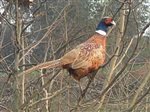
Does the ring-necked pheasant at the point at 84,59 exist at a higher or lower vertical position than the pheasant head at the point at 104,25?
lower

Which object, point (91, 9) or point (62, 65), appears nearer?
point (62, 65)

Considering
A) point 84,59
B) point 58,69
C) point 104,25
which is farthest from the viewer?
point 58,69

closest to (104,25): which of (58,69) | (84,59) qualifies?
(84,59)

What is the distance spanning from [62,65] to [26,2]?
715 millimetres

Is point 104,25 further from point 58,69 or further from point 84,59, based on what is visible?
point 58,69

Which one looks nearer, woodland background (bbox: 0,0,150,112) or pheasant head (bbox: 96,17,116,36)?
woodland background (bbox: 0,0,150,112)

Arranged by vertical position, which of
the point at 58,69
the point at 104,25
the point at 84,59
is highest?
the point at 104,25

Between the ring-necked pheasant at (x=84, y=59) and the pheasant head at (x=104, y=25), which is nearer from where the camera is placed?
the ring-necked pheasant at (x=84, y=59)

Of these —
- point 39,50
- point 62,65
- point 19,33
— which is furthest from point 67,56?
point 39,50

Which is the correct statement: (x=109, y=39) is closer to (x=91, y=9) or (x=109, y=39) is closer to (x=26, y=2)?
(x=26, y=2)

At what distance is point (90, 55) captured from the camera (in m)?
3.28

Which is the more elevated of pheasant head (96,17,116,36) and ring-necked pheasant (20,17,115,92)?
pheasant head (96,17,116,36)

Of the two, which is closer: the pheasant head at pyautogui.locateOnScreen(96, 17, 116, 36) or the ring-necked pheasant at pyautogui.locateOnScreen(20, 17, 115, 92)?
the ring-necked pheasant at pyautogui.locateOnScreen(20, 17, 115, 92)

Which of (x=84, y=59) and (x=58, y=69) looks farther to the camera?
(x=58, y=69)
